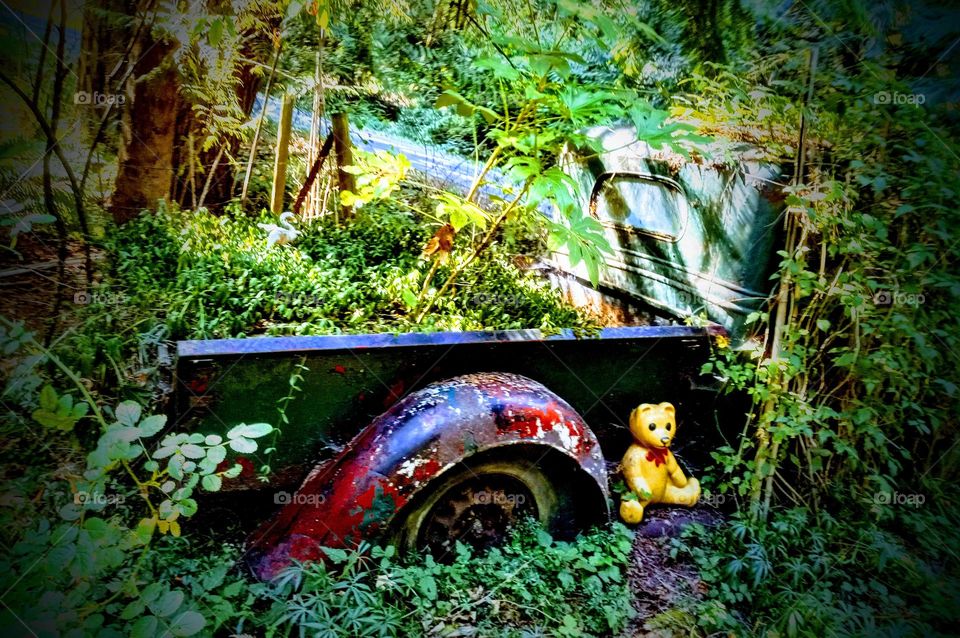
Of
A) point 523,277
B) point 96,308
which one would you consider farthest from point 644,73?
point 96,308

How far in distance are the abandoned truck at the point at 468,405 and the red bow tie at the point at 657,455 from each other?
17 cm

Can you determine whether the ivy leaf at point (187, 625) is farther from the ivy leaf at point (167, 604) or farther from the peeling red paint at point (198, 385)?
the peeling red paint at point (198, 385)

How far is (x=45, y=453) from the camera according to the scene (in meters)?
2.15

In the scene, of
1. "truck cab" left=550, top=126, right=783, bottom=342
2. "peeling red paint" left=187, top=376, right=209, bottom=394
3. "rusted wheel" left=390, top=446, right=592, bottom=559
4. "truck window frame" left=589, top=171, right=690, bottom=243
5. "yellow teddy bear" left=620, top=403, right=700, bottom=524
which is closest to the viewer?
"peeling red paint" left=187, top=376, right=209, bottom=394

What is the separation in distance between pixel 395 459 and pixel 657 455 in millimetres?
1484

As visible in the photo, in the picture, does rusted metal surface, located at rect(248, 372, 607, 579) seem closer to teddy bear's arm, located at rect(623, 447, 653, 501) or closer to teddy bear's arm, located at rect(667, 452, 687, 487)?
teddy bear's arm, located at rect(623, 447, 653, 501)

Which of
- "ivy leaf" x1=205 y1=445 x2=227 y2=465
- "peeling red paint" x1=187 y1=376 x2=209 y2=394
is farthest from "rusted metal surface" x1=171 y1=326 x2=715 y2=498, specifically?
"ivy leaf" x1=205 y1=445 x2=227 y2=465

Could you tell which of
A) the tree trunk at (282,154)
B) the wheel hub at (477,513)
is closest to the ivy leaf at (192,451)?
the wheel hub at (477,513)

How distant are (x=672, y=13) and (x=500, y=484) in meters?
3.72

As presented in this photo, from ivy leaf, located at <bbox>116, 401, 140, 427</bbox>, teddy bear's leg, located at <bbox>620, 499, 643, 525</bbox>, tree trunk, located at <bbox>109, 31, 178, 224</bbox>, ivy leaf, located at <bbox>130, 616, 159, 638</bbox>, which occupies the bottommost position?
teddy bear's leg, located at <bbox>620, 499, 643, 525</bbox>

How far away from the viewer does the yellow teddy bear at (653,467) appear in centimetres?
266

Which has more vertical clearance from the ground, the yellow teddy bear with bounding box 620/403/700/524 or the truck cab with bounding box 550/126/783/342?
the truck cab with bounding box 550/126/783/342

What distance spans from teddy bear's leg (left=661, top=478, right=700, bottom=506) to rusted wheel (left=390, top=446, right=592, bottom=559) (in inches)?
25.6

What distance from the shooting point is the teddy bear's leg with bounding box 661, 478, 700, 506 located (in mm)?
2824
